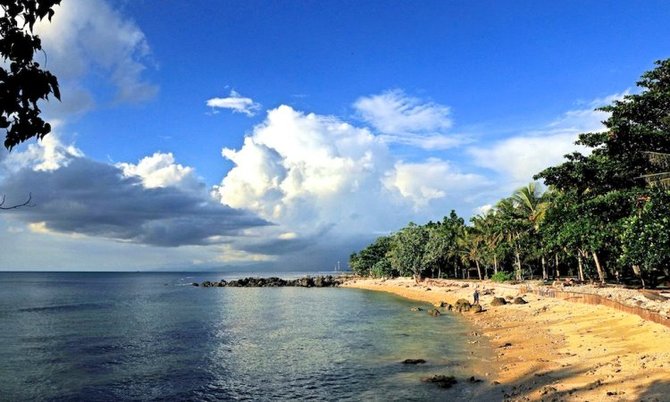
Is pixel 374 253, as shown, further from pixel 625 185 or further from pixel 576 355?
pixel 576 355

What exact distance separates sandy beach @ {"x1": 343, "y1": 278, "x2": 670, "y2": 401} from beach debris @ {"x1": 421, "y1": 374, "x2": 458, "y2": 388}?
4.88ft

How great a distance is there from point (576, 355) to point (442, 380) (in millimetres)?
7568

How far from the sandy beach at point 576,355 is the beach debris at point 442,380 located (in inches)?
58.6

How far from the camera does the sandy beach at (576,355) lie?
1627 cm

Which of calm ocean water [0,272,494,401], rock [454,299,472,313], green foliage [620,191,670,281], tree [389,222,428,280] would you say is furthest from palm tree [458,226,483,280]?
green foliage [620,191,670,281]

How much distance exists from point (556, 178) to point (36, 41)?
37.3m

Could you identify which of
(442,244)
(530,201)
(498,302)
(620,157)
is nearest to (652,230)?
(620,157)

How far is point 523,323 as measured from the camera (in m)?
37.0

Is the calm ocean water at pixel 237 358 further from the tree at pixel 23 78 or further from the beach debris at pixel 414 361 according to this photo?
the tree at pixel 23 78

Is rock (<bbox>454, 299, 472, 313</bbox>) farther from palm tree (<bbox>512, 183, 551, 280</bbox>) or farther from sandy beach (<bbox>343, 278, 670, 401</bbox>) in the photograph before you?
palm tree (<bbox>512, 183, 551, 280</bbox>)

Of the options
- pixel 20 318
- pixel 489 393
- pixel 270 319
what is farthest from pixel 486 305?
pixel 20 318

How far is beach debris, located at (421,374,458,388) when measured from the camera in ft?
66.2

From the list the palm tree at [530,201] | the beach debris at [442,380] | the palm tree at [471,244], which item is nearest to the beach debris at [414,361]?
the beach debris at [442,380]

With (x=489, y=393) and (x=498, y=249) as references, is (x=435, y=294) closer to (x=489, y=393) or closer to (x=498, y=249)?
(x=498, y=249)
